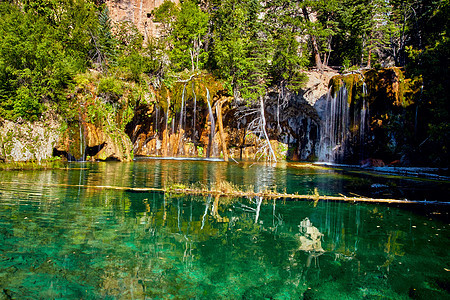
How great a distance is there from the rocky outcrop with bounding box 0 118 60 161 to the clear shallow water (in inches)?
450

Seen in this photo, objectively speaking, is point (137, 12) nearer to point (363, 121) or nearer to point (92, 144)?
point (92, 144)

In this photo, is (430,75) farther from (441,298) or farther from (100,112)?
(100,112)

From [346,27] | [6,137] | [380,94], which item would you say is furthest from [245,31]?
[6,137]

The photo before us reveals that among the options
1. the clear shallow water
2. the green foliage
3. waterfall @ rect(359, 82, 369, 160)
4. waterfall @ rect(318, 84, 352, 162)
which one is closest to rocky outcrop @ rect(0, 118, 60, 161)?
the green foliage

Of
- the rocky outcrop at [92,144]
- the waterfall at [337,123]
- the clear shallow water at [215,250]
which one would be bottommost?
the clear shallow water at [215,250]

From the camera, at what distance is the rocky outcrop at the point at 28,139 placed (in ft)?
57.1

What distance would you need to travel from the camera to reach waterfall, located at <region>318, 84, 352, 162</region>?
2910cm

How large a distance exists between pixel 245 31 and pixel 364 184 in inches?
1024

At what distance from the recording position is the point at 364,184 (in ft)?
39.9

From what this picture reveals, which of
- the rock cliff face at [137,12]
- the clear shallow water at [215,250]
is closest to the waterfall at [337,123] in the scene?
the clear shallow water at [215,250]

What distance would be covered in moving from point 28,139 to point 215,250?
61.3 ft

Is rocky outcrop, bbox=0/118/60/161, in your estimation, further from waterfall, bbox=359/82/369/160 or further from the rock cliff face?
the rock cliff face

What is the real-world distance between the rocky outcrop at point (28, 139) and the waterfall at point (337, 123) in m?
25.8

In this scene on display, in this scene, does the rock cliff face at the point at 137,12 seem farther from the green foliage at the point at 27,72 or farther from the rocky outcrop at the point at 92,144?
the rocky outcrop at the point at 92,144
